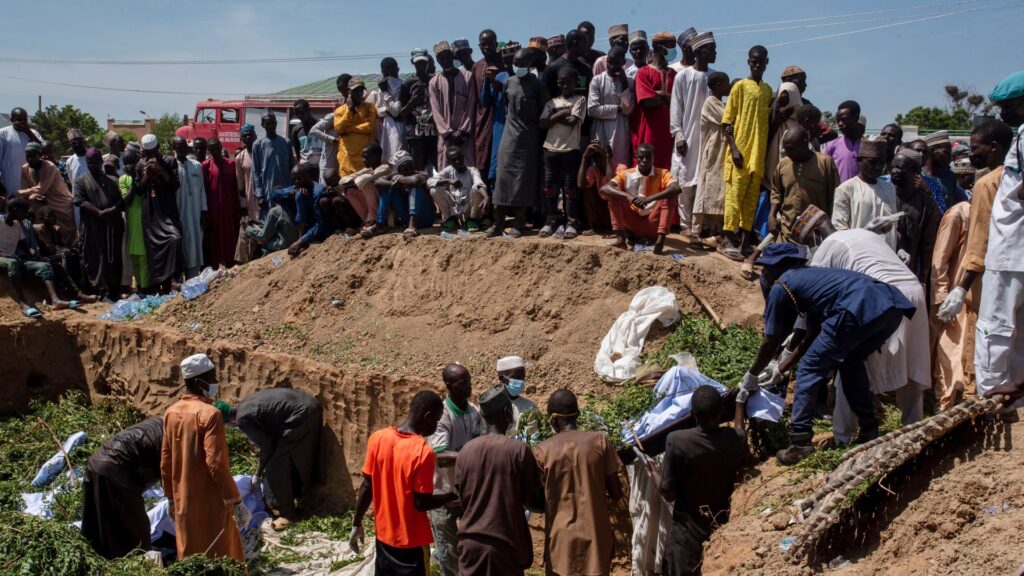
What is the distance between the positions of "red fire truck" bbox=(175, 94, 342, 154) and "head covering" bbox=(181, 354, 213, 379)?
53.5 ft

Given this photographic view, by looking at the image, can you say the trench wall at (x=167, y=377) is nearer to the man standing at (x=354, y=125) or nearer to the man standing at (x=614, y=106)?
the man standing at (x=354, y=125)

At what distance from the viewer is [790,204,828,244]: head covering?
279 inches

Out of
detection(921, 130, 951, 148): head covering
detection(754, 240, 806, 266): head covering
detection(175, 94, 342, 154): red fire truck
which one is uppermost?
detection(175, 94, 342, 154): red fire truck

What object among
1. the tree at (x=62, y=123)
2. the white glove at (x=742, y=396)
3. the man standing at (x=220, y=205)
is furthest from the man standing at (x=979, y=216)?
the tree at (x=62, y=123)

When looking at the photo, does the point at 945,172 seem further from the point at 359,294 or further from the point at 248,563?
the point at 248,563

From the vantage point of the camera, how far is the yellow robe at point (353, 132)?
11.3 metres

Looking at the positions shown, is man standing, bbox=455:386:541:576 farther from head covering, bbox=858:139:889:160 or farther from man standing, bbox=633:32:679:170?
man standing, bbox=633:32:679:170

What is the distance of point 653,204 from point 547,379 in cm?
227

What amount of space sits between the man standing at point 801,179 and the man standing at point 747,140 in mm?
847

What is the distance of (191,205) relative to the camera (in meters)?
12.4

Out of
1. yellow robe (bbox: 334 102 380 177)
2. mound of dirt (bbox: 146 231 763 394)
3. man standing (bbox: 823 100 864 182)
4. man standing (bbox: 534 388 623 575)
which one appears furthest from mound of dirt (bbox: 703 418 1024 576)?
yellow robe (bbox: 334 102 380 177)

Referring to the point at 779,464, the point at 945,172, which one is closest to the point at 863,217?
the point at 945,172

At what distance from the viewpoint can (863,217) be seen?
24.2ft

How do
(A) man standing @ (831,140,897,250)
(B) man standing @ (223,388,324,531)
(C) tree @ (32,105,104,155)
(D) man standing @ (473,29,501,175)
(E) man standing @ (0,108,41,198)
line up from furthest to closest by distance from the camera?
(C) tree @ (32,105,104,155) → (E) man standing @ (0,108,41,198) → (D) man standing @ (473,29,501,175) → (B) man standing @ (223,388,324,531) → (A) man standing @ (831,140,897,250)
